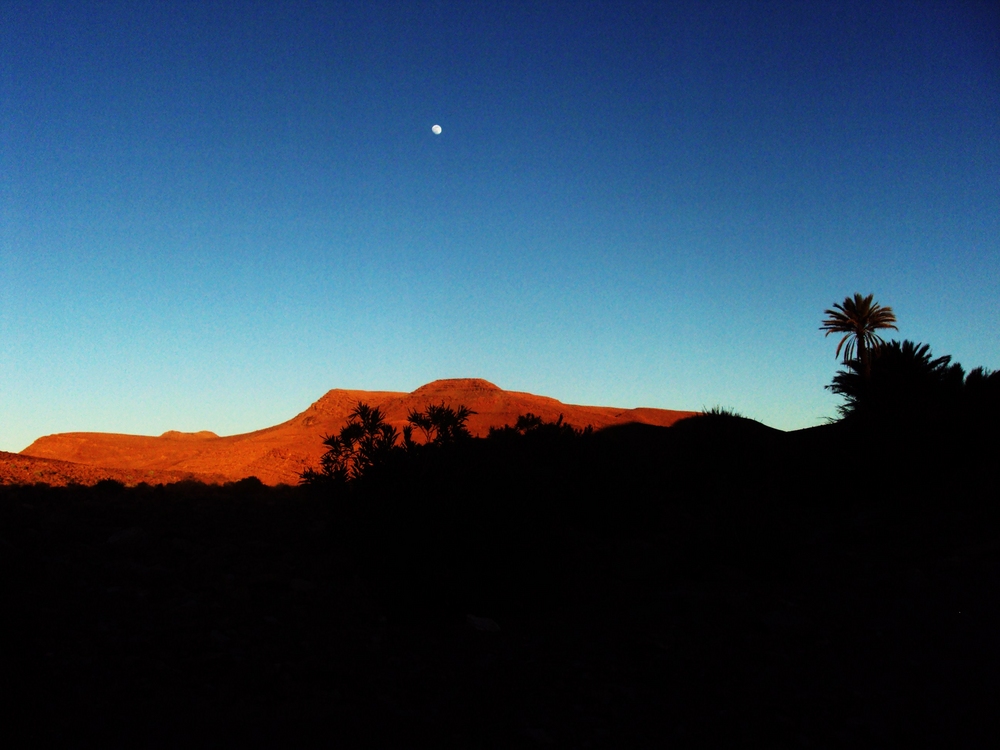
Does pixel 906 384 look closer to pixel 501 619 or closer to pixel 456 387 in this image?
pixel 501 619

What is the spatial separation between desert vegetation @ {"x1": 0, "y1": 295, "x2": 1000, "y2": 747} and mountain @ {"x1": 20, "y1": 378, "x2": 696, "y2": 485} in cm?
2514

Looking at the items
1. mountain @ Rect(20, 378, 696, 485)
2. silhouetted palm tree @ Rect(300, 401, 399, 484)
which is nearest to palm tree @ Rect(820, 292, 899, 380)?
mountain @ Rect(20, 378, 696, 485)

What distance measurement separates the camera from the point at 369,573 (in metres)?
6.50

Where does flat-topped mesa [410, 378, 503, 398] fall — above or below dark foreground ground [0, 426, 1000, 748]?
above

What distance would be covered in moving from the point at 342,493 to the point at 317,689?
3.76m

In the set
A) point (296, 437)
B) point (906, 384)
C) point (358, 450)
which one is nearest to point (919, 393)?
point (906, 384)

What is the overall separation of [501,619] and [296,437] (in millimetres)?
47771

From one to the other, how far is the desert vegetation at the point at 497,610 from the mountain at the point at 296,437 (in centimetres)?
2514

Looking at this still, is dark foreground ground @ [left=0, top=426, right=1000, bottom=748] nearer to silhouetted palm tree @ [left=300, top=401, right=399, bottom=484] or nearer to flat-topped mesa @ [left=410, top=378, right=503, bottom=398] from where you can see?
silhouetted palm tree @ [left=300, top=401, right=399, bottom=484]

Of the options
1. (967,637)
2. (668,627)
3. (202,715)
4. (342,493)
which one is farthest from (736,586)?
(202,715)

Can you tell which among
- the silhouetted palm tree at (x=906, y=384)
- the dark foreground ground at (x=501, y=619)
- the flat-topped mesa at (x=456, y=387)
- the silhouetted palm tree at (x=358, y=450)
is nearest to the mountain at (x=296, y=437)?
the flat-topped mesa at (x=456, y=387)

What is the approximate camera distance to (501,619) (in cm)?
590

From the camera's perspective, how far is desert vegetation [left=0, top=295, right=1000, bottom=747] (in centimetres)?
378

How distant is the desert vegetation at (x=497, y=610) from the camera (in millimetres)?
3777
